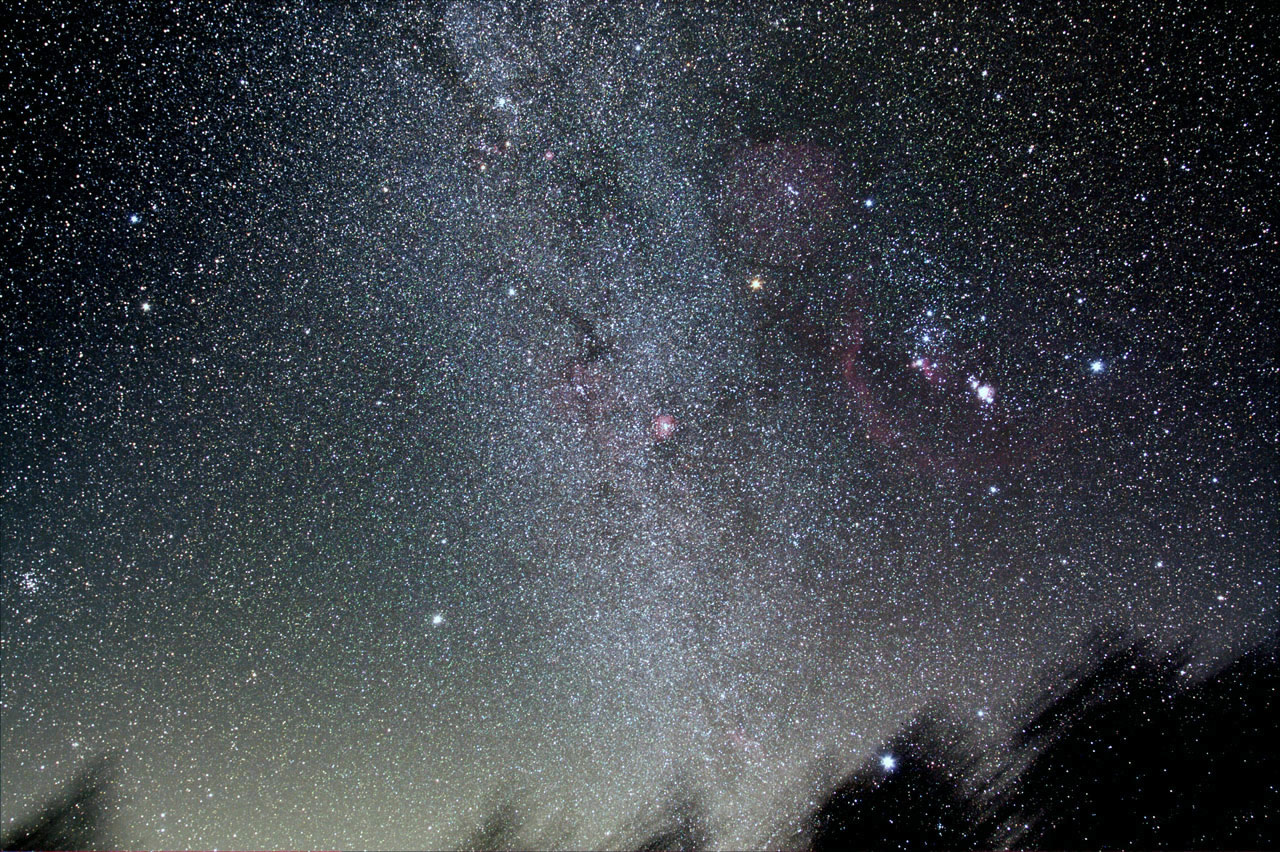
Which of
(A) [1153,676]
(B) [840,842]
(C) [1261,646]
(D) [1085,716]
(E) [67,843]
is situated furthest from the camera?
(E) [67,843]

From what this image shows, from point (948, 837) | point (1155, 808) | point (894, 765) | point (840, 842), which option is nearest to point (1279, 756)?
point (1155, 808)

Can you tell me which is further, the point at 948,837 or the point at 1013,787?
the point at 948,837

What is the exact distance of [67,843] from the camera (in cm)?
652

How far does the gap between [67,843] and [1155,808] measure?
13.0m

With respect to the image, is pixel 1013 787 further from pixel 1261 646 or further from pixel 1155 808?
pixel 1261 646

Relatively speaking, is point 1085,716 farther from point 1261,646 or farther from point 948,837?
point 948,837

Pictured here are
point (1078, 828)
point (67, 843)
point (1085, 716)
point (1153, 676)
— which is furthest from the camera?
point (67, 843)

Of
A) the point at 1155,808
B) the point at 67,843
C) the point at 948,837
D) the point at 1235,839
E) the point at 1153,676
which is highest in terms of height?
the point at 67,843

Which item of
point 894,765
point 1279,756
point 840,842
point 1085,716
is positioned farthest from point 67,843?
point 1279,756

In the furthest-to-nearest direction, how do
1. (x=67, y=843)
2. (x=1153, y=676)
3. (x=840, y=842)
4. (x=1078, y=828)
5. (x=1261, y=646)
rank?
(x=67, y=843) → (x=840, y=842) → (x=1078, y=828) → (x=1153, y=676) → (x=1261, y=646)

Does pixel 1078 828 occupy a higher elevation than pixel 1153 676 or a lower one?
lower

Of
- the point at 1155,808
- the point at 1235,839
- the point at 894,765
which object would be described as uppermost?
the point at 894,765

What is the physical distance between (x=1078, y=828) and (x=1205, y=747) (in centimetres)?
153

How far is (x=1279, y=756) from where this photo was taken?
5.11 meters
